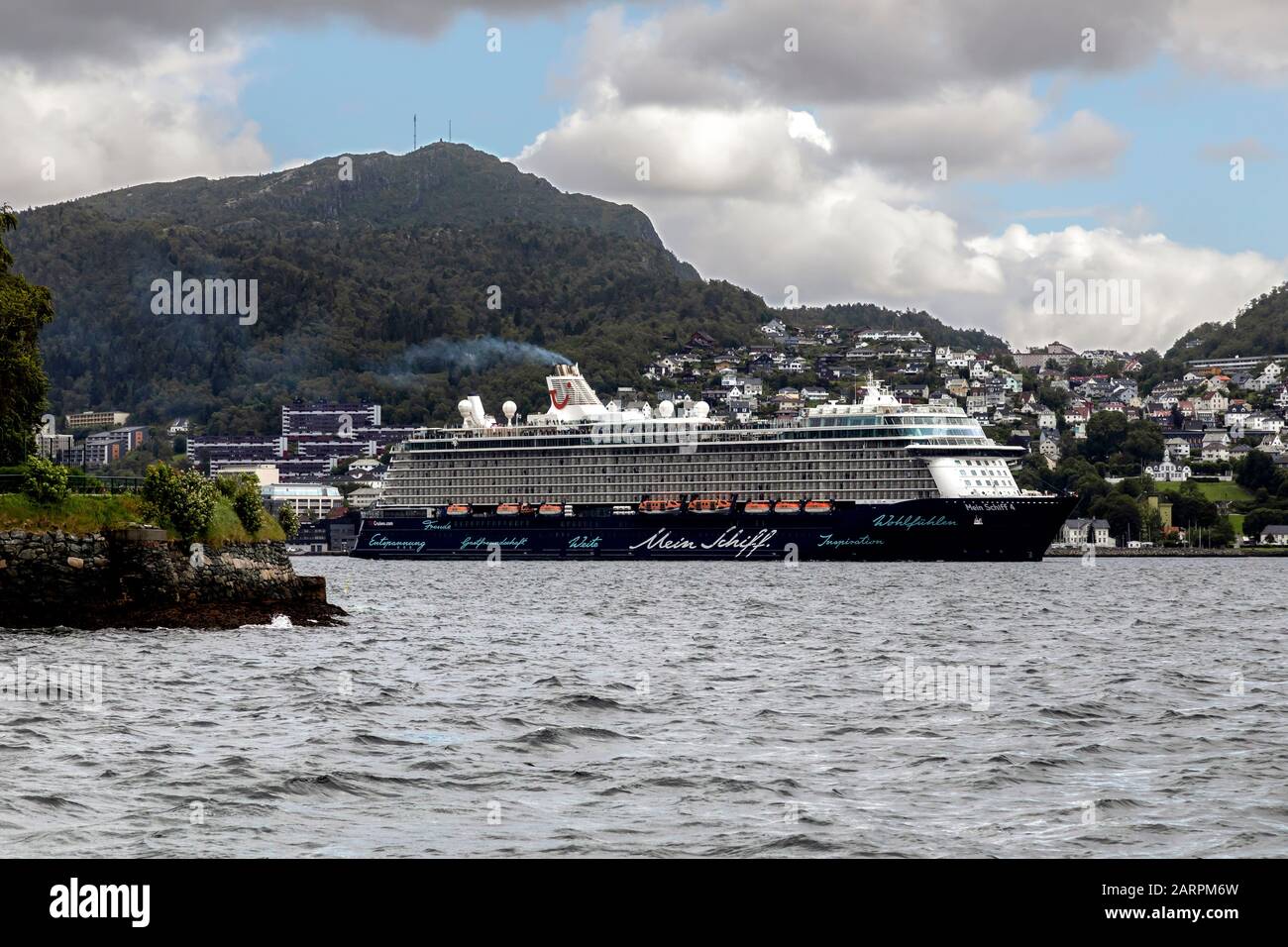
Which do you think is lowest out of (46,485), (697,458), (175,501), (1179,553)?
(1179,553)

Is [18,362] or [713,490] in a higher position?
[18,362]

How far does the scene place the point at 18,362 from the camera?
168 ft

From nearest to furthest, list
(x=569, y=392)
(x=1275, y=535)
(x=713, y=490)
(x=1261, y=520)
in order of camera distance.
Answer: (x=713, y=490) < (x=569, y=392) < (x=1275, y=535) < (x=1261, y=520)

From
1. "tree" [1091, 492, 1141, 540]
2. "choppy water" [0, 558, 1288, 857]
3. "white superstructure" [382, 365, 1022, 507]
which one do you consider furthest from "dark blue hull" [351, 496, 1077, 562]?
"tree" [1091, 492, 1141, 540]

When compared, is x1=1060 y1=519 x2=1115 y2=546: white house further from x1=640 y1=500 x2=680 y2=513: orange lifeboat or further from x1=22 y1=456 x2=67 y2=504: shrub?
x1=22 y1=456 x2=67 y2=504: shrub

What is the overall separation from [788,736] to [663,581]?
63050 millimetres

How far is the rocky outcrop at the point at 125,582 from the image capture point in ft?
138

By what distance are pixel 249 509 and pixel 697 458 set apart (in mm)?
82459

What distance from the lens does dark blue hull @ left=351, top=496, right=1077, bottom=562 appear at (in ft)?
379

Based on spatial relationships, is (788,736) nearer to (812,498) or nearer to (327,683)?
(327,683)

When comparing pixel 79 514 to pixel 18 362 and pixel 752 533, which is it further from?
pixel 752 533

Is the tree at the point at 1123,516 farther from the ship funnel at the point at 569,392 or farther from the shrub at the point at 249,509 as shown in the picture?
the shrub at the point at 249,509

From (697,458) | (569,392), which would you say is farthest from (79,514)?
(569,392)
